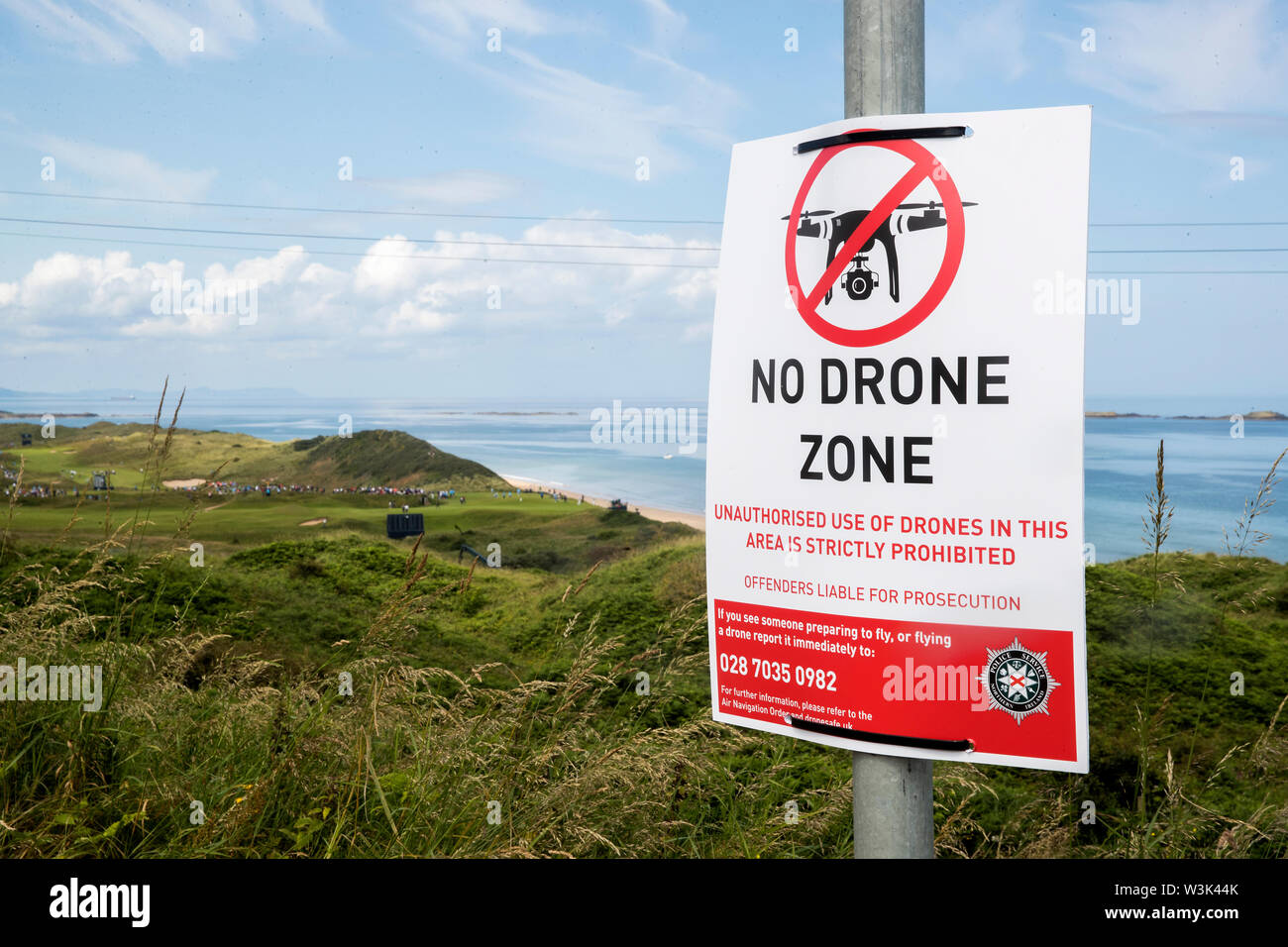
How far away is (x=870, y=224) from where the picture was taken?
201cm

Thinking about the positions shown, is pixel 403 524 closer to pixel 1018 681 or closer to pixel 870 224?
pixel 870 224

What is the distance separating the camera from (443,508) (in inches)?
622

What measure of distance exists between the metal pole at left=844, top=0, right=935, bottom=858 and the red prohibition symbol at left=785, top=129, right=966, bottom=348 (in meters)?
0.12

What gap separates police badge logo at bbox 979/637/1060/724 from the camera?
1892mm

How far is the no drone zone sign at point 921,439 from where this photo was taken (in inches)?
73.7

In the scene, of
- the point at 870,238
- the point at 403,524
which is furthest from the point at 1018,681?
the point at 403,524

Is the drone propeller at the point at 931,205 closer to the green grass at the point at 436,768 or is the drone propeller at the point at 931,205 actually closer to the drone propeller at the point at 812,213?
the drone propeller at the point at 812,213

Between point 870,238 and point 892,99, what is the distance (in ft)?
1.10

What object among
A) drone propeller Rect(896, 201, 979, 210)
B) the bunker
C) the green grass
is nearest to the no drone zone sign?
drone propeller Rect(896, 201, 979, 210)

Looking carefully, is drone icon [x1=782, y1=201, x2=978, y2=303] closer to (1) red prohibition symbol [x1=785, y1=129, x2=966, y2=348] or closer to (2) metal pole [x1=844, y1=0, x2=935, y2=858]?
(1) red prohibition symbol [x1=785, y1=129, x2=966, y2=348]

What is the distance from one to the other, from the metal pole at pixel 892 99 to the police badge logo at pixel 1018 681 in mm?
243

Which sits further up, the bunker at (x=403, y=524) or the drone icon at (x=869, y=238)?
the drone icon at (x=869, y=238)

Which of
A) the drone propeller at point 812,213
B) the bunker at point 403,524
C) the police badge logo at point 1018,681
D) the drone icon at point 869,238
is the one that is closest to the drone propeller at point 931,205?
the drone icon at point 869,238
